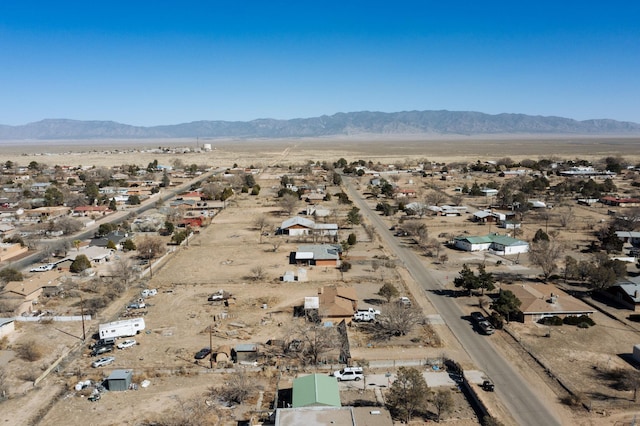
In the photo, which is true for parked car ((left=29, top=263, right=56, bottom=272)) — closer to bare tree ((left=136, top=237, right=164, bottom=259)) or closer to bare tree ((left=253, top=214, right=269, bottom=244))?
bare tree ((left=136, top=237, right=164, bottom=259))

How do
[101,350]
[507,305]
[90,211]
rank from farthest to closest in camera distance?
[90,211] → [507,305] → [101,350]

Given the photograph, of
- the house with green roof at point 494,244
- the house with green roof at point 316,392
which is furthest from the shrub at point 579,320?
the house with green roof at point 316,392

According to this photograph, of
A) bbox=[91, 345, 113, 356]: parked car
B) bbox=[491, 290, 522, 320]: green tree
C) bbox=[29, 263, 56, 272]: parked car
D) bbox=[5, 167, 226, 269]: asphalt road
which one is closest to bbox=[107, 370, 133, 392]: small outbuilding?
bbox=[91, 345, 113, 356]: parked car

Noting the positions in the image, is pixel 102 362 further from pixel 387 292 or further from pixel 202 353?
pixel 387 292

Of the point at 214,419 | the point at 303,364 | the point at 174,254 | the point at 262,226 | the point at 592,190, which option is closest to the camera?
the point at 214,419

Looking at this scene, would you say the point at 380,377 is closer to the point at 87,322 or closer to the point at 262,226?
the point at 87,322

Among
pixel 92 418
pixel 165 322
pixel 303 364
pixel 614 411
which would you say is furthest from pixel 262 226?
pixel 614 411

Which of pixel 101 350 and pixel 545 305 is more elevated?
pixel 545 305

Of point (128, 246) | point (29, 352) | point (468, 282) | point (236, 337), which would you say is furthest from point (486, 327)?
point (128, 246)
